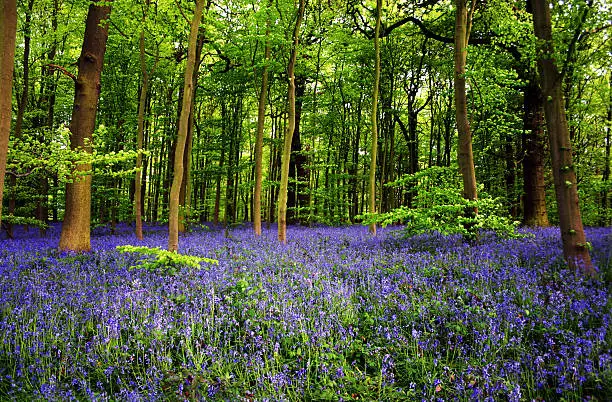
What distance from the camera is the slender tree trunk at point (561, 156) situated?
5.31m

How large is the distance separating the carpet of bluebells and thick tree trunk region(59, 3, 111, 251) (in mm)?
2566

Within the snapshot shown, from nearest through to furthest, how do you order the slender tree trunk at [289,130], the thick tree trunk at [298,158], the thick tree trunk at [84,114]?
1. the thick tree trunk at [84,114]
2. the slender tree trunk at [289,130]
3. the thick tree trunk at [298,158]

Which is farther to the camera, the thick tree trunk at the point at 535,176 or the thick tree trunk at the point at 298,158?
the thick tree trunk at the point at 298,158

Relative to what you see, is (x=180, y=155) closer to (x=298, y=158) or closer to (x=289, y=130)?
(x=289, y=130)

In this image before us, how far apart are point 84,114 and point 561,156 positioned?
9774 millimetres

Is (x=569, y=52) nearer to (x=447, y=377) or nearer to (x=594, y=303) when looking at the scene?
(x=594, y=303)

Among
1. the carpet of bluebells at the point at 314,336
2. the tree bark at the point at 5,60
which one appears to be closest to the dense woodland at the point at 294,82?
the tree bark at the point at 5,60

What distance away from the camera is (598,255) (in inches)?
249

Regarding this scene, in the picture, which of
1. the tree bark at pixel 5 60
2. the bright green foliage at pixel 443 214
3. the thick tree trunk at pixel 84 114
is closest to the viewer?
the tree bark at pixel 5 60

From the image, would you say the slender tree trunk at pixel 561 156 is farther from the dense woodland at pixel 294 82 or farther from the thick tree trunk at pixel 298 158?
the thick tree trunk at pixel 298 158

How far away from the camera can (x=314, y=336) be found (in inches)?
148

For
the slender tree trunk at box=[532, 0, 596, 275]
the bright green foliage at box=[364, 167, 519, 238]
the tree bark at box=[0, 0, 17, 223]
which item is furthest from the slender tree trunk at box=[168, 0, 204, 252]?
the slender tree trunk at box=[532, 0, 596, 275]

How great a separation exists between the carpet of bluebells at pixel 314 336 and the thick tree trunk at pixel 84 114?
2.57 m

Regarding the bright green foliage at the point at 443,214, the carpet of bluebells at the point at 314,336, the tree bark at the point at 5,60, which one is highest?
the tree bark at the point at 5,60
